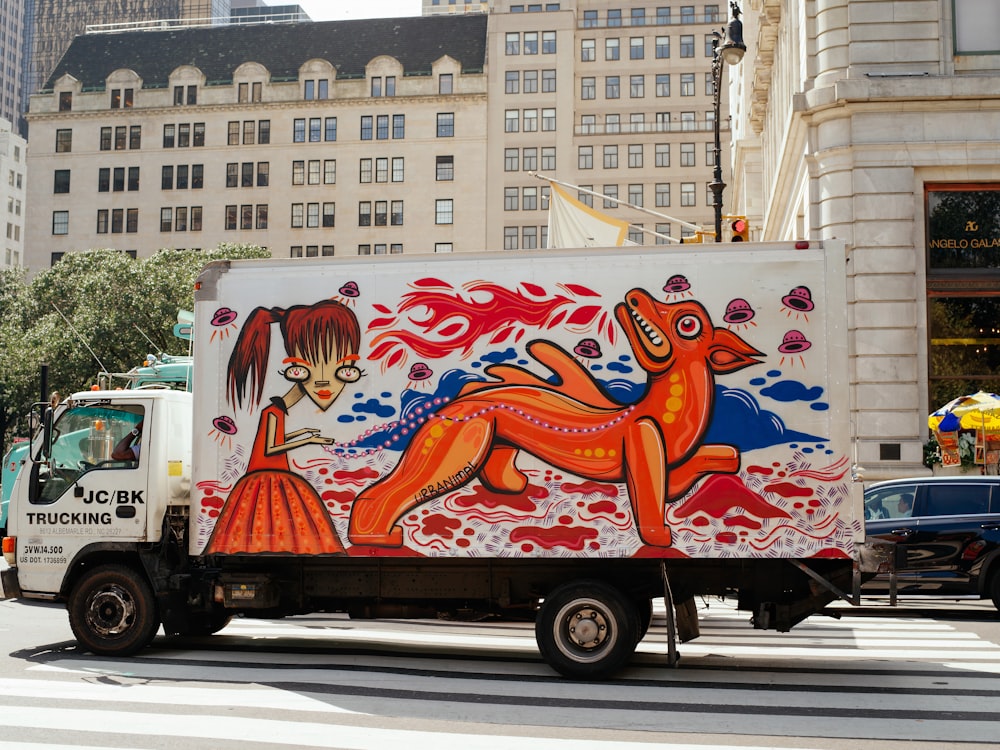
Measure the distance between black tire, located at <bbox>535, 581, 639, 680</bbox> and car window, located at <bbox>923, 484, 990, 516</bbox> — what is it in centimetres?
730

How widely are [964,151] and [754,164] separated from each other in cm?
2245

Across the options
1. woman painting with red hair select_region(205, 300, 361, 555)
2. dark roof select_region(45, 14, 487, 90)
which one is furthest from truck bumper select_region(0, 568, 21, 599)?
dark roof select_region(45, 14, 487, 90)

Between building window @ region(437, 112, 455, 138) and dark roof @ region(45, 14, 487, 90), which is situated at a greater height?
dark roof @ region(45, 14, 487, 90)

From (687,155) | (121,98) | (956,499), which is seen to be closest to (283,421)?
(956,499)

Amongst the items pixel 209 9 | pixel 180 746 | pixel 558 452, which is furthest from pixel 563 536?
pixel 209 9

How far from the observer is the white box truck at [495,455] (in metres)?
9.57

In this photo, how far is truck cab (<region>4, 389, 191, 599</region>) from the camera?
426 inches

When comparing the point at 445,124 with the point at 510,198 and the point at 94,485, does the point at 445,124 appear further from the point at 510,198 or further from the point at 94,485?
the point at 94,485

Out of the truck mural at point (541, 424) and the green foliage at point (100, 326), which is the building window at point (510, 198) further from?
the truck mural at point (541, 424)

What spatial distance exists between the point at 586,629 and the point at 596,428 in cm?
175

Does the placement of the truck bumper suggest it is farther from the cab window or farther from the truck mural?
the truck mural

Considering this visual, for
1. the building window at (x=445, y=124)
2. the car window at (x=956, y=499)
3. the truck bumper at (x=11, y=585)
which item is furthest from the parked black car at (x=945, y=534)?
the building window at (x=445, y=124)

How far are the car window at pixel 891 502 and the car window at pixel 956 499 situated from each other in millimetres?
238

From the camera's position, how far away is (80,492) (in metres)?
11.0
